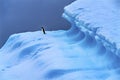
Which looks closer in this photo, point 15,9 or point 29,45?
point 29,45

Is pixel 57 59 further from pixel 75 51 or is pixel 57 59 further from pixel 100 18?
pixel 100 18

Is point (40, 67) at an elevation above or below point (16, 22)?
above

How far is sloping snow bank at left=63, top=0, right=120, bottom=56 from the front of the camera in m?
1.08

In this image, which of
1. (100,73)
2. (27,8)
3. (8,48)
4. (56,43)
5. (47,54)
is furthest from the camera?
(27,8)

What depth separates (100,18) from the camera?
4.28ft

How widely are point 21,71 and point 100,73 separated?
0.44 m

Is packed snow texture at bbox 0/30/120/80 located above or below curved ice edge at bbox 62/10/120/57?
below

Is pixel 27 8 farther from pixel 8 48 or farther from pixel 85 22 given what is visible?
pixel 85 22

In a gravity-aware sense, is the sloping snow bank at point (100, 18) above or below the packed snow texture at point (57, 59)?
above

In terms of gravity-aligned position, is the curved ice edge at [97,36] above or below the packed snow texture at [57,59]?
above

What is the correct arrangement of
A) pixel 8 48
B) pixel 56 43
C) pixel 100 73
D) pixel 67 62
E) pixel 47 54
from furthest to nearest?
pixel 8 48
pixel 56 43
pixel 47 54
pixel 67 62
pixel 100 73

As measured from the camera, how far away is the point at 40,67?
125 cm

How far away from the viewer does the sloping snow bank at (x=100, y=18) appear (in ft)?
Result: 3.55

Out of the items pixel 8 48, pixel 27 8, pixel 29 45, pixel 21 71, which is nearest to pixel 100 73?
pixel 21 71
